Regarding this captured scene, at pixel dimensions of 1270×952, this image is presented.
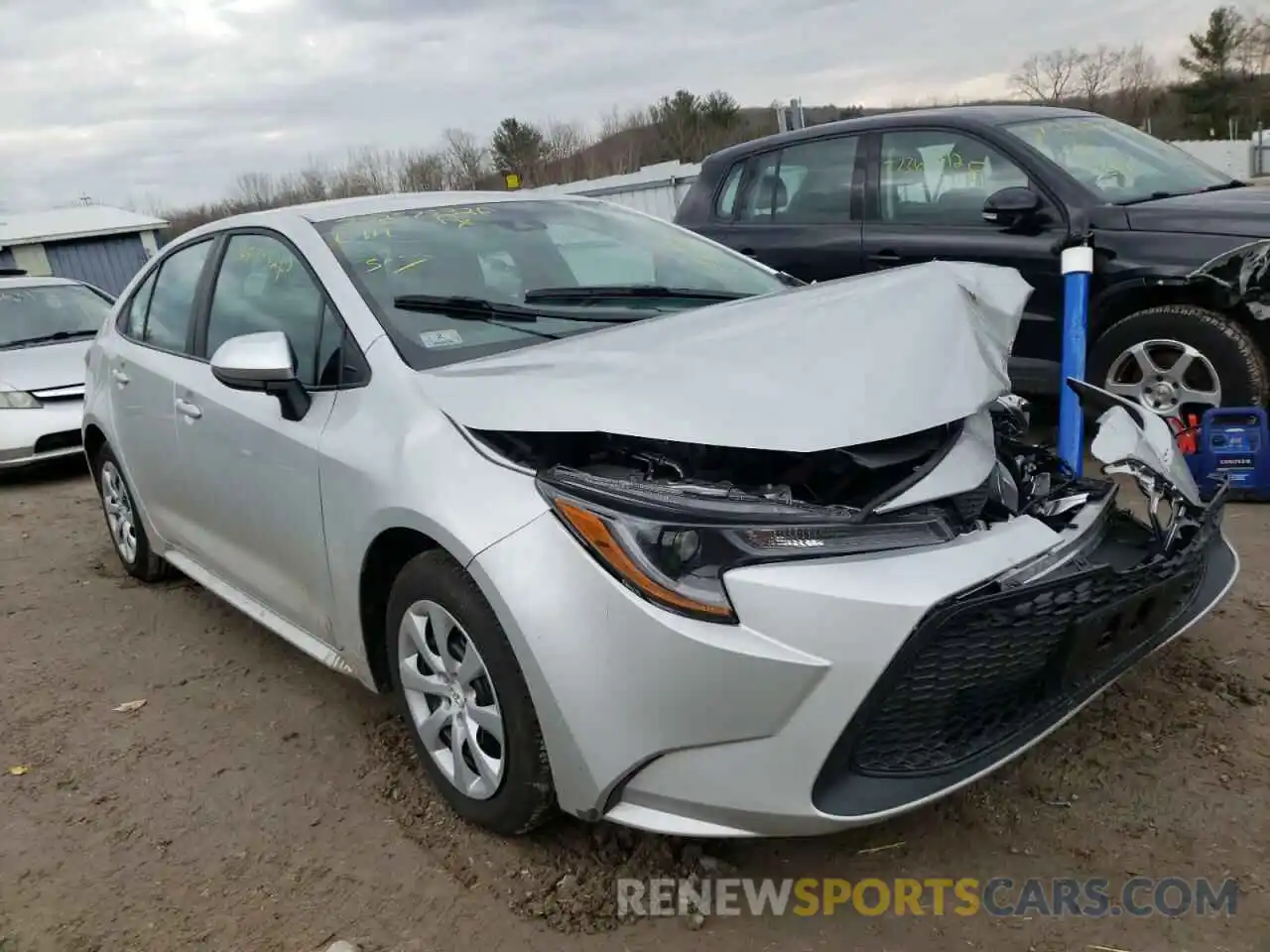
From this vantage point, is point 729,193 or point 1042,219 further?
point 729,193

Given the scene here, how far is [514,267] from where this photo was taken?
10.5ft

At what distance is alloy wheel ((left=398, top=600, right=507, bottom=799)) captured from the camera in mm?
2387

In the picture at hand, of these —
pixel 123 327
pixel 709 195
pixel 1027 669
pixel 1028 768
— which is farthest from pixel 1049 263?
pixel 123 327

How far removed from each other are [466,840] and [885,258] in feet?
13.7

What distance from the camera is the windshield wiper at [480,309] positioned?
288cm

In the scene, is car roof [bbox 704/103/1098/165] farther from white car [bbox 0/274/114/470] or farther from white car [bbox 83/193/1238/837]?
white car [bbox 0/274/114/470]

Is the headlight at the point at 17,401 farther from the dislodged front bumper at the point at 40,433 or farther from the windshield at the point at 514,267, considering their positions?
the windshield at the point at 514,267

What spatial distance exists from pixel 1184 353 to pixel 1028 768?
9.26 feet

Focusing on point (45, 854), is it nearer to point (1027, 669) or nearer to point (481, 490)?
point (481, 490)

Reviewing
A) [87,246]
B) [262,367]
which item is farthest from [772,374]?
[87,246]

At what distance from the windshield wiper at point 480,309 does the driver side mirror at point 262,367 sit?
1.13ft

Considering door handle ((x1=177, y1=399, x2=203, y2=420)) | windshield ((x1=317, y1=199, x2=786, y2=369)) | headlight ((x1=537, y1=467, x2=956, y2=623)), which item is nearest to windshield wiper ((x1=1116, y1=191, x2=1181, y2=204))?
windshield ((x1=317, y1=199, x2=786, y2=369))

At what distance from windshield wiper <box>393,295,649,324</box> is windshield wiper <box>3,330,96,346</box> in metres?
6.64

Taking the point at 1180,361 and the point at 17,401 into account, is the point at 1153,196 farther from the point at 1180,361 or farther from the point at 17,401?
the point at 17,401
